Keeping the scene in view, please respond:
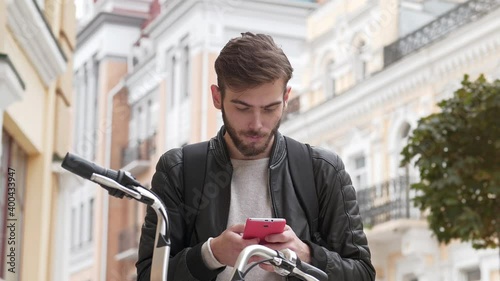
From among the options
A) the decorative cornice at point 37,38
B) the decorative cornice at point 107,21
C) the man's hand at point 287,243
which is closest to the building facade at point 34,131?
the decorative cornice at point 37,38

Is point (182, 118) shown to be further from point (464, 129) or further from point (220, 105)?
point (220, 105)

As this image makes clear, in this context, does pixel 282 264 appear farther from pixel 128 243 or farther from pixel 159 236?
pixel 128 243

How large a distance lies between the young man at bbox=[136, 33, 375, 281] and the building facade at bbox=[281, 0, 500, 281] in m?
11.0

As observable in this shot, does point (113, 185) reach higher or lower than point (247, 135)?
lower

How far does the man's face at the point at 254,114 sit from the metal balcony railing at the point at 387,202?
1250cm

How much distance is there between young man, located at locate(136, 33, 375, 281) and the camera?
2.10 m

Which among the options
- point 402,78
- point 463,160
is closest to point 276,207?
point 463,160

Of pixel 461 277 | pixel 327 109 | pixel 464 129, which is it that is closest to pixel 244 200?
pixel 464 129

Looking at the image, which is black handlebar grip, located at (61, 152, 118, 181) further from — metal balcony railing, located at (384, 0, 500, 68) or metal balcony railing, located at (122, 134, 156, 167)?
metal balcony railing, located at (122, 134, 156, 167)

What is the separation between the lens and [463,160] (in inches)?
293

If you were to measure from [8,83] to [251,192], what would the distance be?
12.5 feet

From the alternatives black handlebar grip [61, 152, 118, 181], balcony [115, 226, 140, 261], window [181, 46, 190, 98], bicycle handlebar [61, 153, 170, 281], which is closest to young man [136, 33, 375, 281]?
bicycle handlebar [61, 153, 170, 281]

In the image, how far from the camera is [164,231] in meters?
1.97

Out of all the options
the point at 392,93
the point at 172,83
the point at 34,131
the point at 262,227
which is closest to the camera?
the point at 262,227
